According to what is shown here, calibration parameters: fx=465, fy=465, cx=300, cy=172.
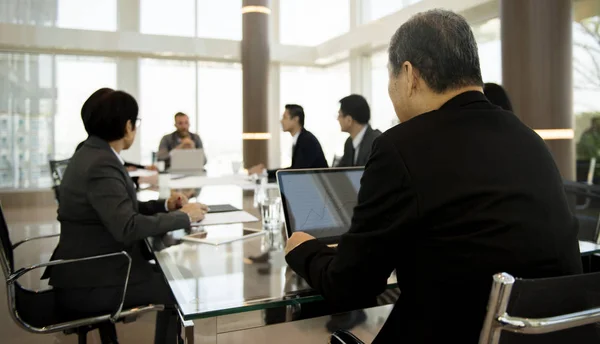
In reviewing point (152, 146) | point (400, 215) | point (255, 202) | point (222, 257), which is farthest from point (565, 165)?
point (152, 146)

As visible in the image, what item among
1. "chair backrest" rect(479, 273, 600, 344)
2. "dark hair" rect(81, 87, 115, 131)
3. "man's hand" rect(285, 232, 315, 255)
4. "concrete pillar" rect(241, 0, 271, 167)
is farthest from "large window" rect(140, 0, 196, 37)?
"chair backrest" rect(479, 273, 600, 344)

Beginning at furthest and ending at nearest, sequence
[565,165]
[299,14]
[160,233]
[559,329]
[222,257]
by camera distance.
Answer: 1. [299,14]
2. [565,165]
3. [160,233]
4. [222,257]
5. [559,329]

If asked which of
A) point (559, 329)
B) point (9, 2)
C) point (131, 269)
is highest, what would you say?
point (9, 2)

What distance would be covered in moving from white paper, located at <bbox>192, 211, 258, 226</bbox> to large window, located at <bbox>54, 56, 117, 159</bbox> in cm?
718

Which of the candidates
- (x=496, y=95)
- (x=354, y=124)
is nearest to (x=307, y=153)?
(x=354, y=124)

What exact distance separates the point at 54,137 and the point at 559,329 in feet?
30.2

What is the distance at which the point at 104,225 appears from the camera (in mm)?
1928

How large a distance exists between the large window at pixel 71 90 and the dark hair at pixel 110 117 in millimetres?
7187

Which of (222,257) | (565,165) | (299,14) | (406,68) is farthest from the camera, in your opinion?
(299,14)

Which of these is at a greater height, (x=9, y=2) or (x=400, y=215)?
(x=9, y=2)

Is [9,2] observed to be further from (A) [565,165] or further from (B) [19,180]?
(A) [565,165]

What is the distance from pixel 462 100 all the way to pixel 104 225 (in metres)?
1.53

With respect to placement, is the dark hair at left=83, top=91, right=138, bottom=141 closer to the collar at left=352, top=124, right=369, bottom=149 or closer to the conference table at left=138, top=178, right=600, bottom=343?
the conference table at left=138, top=178, right=600, bottom=343

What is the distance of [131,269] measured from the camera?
6.54ft
